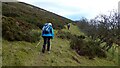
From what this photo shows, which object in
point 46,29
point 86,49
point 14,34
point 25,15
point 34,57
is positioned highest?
point 46,29

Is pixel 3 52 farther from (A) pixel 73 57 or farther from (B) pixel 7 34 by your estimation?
(A) pixel 73 57

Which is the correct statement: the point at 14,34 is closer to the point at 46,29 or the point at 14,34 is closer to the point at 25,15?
the point at 46,29

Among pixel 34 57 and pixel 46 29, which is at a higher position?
pixel 46 29

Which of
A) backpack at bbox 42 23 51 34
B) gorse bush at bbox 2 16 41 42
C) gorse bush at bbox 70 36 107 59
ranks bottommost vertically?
gorse bush at bbox 70 36 107 59

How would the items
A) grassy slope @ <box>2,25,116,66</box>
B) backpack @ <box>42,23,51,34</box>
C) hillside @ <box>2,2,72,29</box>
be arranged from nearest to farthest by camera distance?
grassy slope @ <box>2,25,116,66</box>, backpack @ <box>42,23,51,34</box>, hillside @ <box>2,2,72,29</box>

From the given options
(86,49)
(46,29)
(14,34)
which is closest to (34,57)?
(46,29)

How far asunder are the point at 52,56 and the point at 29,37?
288cm

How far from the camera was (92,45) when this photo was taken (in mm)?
18531

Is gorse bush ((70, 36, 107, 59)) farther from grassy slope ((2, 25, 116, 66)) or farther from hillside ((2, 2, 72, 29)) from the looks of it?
hillside ((2, 2, 72, 29))

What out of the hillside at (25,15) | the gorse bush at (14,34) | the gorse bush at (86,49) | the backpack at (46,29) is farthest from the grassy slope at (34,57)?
the hillside at (25,15)

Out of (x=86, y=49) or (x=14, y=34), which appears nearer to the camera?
(x=14, y=34)

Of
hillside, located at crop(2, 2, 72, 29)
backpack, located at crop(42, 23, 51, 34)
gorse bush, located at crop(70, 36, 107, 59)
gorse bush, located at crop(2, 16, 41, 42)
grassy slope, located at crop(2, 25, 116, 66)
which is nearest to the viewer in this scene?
grassy slope, located at crop(2, 25, 116, 66)

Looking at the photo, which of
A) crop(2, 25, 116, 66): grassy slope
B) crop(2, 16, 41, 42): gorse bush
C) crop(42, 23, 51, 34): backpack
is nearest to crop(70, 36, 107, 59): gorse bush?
crop(2, 25, 116, 66): grassy slope

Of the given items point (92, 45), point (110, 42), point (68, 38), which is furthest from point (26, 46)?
point (110, 42)
